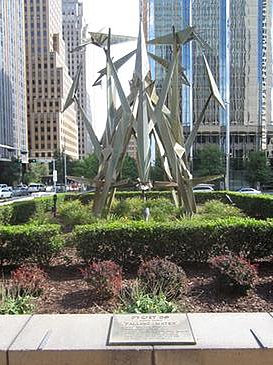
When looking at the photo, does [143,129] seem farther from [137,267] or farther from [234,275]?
[234,275]

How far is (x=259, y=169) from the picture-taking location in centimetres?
6053

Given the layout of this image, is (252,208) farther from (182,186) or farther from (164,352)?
(164,352)

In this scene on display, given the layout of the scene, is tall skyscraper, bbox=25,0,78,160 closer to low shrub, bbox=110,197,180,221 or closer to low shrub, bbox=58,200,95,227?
low shrub, bbox=58,200,95,227

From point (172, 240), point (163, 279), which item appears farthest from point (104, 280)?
point (172, 240)

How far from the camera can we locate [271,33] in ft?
263

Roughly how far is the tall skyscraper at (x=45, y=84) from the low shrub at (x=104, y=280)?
10260 centimetres

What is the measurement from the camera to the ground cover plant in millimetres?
6207

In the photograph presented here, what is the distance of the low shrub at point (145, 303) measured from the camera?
5355 mm

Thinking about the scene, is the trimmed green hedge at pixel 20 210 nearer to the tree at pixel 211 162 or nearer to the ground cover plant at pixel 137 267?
the ground cover plant at pixel 137 267

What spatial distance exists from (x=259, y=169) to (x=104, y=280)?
57170mm

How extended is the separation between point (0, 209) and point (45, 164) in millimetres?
89325

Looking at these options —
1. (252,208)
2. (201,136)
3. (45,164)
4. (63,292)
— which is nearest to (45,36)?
(45,164)

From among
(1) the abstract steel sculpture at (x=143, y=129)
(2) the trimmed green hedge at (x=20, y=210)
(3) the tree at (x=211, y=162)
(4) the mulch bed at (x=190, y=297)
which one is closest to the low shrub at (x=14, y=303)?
(4) the mulch bed at (x=190, y=297)

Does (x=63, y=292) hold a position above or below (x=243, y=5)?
below
